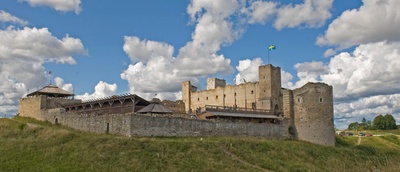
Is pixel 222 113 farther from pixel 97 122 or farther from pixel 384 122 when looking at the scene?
pixel 384 122

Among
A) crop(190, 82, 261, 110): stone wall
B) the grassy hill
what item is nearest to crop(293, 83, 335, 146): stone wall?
crop(190, 82, 261, 110): stone wall

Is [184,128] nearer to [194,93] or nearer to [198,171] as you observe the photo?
[198,171]

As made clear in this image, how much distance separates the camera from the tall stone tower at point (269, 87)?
5144cm

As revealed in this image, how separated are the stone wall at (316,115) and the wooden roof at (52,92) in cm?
3089

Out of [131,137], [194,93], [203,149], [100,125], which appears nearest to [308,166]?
[203,149]

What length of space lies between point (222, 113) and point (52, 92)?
24655mm

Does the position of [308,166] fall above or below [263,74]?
below

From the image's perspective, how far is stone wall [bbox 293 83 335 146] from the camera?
46.5m

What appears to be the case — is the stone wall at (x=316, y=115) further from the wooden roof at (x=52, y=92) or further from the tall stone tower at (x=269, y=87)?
the wooden roof at (x=52, y=92)

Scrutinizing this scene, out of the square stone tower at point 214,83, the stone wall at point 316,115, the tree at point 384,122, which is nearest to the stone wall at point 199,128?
the stone wall at point 316,115

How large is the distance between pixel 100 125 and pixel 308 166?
61.6 ft

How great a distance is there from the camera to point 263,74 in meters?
52.4

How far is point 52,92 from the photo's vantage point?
54.2 m

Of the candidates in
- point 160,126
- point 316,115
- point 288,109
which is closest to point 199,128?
point 160,126
